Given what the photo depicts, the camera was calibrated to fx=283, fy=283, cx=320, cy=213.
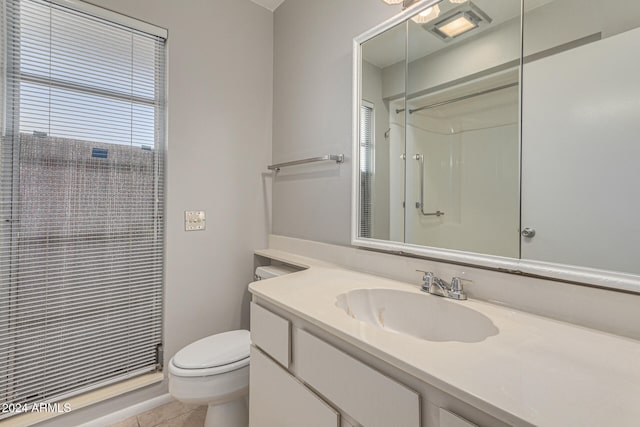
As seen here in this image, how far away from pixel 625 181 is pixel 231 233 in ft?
5.95

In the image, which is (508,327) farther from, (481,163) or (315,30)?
(315,30)

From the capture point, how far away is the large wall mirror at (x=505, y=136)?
0.79 m

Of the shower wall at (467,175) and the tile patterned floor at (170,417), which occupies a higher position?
the shower wall at (467,175)

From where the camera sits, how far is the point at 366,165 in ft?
4.79

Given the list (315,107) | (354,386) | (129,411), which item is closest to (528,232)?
(354,386)

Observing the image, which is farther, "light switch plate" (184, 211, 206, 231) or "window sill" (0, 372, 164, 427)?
"light switch plate" (184, 211, 206, 231)

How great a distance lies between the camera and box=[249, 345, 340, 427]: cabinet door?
802 mm

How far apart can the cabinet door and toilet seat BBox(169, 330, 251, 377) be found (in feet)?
0.78

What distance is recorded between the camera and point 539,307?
87 cm

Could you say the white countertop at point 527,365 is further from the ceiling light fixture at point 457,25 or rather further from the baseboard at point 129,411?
the baseboard at point 129,411

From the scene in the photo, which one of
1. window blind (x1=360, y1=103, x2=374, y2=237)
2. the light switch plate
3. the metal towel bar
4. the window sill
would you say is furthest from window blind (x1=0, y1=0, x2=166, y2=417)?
window blind (x1=360, y1=103, x2=374, y2=237)

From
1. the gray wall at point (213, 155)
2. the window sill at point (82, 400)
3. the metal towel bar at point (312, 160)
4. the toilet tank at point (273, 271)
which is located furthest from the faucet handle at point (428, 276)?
the window sill at point (82, 400)

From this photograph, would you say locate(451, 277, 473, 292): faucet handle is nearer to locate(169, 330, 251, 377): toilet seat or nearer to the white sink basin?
the white sink basin

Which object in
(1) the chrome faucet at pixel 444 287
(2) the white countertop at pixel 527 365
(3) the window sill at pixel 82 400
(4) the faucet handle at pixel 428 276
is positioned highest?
(4) the faucet handle at pixel 428 276
